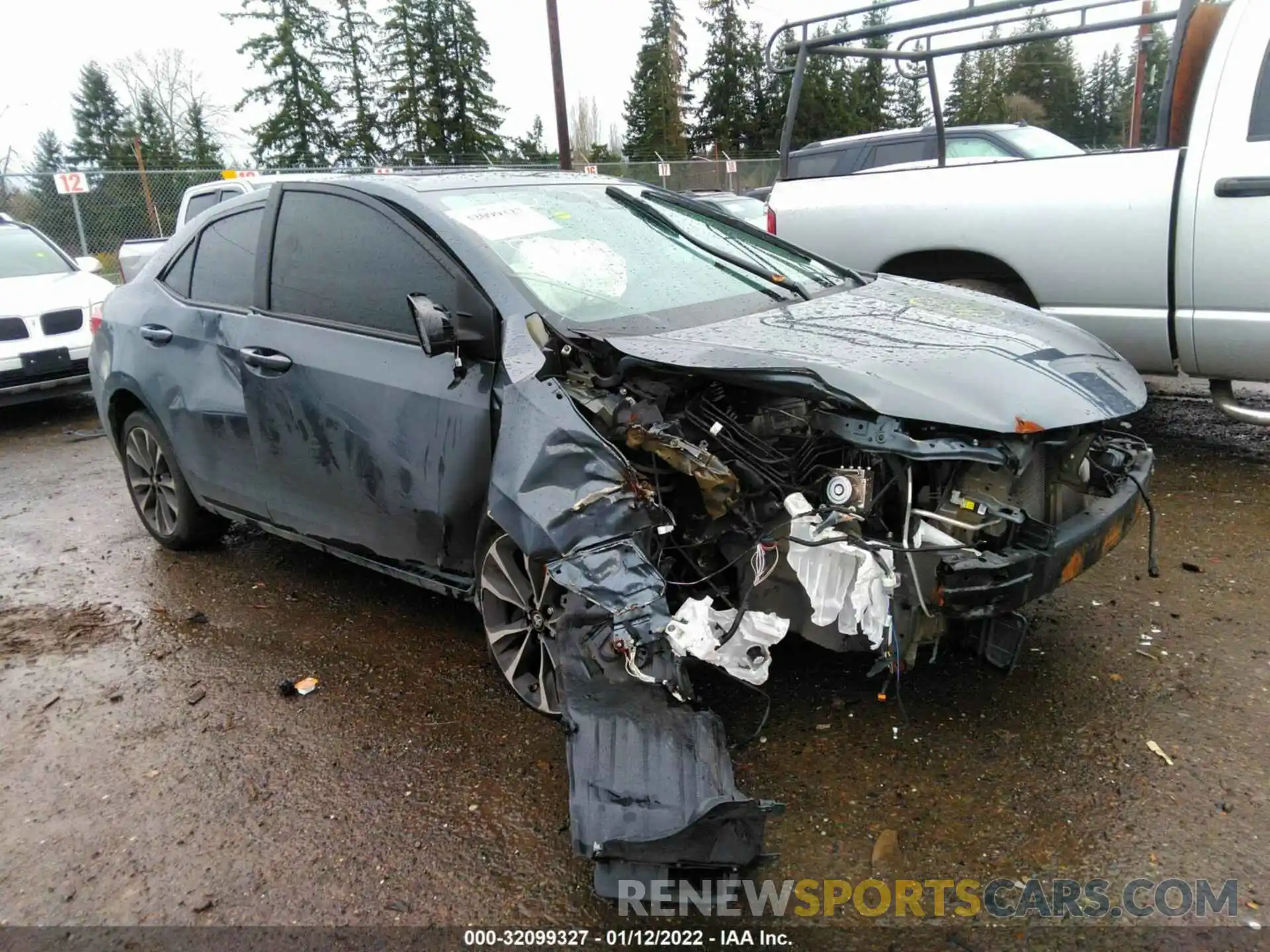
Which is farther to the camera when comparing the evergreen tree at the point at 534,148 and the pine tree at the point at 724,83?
the pine tree at the point at 724,83

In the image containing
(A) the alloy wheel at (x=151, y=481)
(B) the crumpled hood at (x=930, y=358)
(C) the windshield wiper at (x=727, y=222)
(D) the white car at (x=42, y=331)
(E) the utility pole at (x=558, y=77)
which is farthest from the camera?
(E) the utility pole at (x=558, y=77)

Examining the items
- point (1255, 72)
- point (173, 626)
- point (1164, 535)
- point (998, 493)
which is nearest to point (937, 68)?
point (1255, 72)

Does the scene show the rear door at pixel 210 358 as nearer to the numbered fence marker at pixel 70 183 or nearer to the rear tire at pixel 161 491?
the rear tire at pixel 161 491

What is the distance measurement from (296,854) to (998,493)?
7.13ft

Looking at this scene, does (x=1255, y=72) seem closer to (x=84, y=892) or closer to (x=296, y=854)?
(x=296, y=854)

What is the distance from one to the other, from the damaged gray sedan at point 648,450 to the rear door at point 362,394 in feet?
0.04

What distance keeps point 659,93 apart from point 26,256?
33.1 m

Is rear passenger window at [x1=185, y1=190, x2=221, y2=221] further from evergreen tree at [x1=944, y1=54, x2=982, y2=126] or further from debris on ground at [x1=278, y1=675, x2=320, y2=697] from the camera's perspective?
debris on ground at [x1=278, y1=675, x2=320, y2=697]

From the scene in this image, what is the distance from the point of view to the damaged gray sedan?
2.46 m

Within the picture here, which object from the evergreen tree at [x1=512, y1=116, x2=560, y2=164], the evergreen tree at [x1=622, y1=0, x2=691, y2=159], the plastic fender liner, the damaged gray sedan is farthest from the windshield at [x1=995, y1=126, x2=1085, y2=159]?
the evergreen tree at [x1=622, y1=0, x2=691, y2=159]

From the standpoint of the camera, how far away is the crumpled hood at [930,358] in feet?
8.11

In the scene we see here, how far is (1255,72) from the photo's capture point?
4281 mm

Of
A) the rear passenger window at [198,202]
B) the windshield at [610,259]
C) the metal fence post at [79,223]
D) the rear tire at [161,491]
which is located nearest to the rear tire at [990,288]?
the windshield at [610,259]

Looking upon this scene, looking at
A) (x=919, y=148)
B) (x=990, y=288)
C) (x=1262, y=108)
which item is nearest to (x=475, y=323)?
(x=990, y=288)
